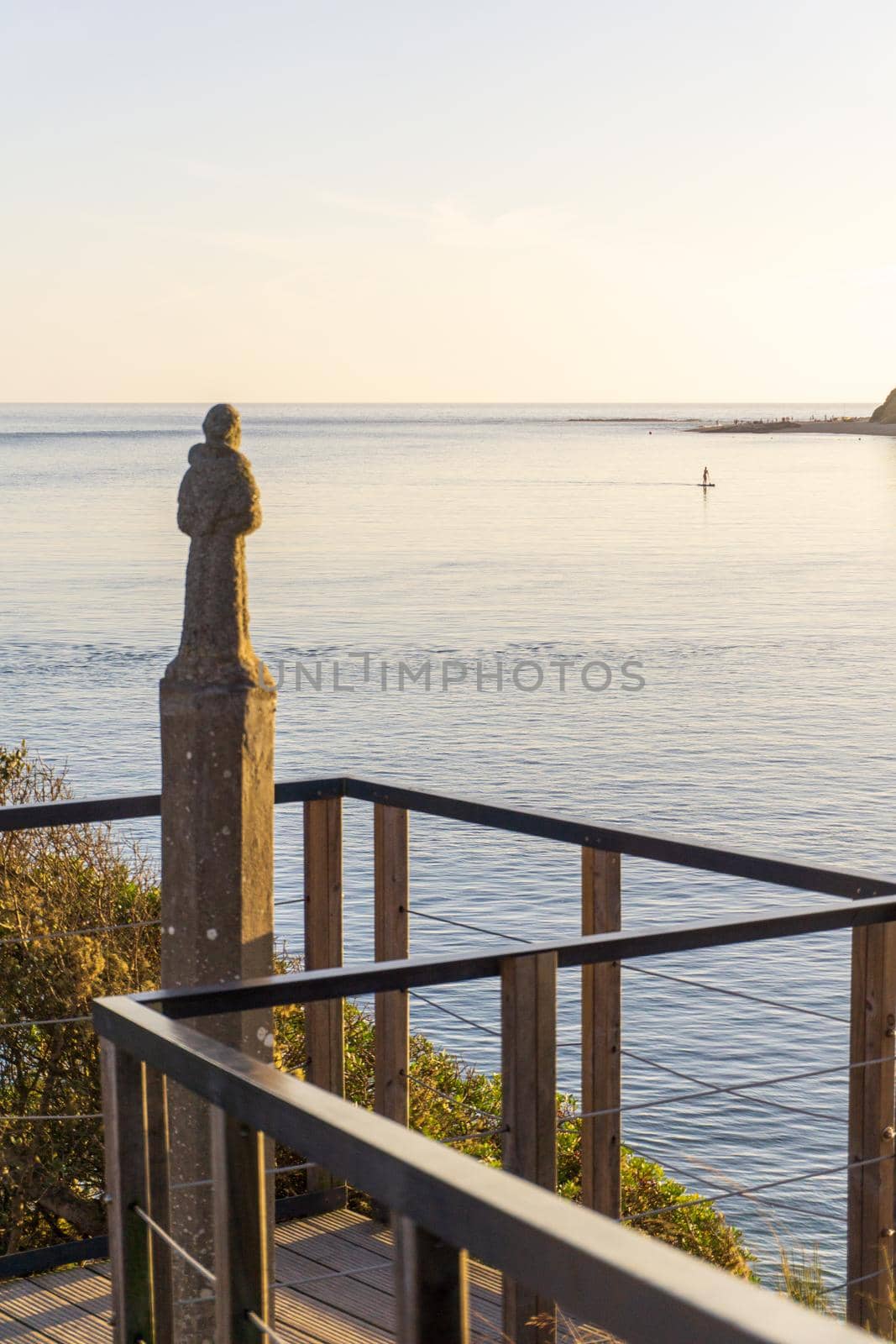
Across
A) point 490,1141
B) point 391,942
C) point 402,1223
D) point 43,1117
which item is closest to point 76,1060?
point 391,942

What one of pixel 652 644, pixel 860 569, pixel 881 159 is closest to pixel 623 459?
pixel 881 159

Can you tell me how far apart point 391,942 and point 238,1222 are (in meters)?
2.83

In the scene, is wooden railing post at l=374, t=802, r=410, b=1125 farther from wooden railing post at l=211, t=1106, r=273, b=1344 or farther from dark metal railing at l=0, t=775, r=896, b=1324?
wooden railing post at l=211, t=1106, r=273, b=1344

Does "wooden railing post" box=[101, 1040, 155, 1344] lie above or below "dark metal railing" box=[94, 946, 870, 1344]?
below

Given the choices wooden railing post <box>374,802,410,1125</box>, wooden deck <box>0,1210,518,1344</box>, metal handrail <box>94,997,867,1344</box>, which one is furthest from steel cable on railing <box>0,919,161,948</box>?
metal handrail <box>94,997,867,1344</box>

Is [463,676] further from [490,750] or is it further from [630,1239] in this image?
[630,1239]

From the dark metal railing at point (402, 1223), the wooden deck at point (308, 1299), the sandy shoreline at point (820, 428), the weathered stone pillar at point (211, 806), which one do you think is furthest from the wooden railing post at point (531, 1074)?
the sandy shoreline at point (820, 428)

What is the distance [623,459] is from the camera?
136 m

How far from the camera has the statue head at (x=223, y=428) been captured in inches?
144

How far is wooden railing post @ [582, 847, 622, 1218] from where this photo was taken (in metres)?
3.94

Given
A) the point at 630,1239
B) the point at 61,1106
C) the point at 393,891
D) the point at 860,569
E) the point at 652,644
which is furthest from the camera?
the point at 860,569

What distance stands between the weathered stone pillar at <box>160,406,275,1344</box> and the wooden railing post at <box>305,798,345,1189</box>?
1285 millimetres

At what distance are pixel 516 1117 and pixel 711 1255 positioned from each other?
17.1 feet

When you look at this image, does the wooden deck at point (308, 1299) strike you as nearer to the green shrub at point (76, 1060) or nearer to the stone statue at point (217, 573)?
the green shrub at point (76, 1060)
